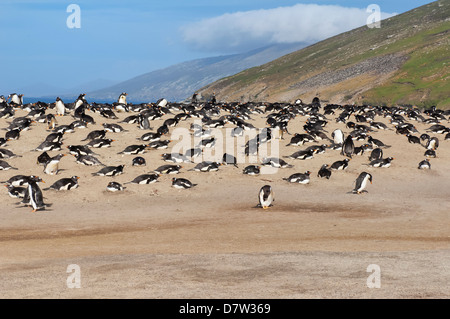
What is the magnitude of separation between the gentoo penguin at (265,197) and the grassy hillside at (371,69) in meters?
55.7

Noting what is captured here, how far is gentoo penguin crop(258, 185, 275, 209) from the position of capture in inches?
758

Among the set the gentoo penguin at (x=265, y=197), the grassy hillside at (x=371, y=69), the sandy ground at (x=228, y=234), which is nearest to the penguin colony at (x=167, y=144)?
the gentoo penguin at (x=265, y=197)

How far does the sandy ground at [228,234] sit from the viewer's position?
32.0 ft

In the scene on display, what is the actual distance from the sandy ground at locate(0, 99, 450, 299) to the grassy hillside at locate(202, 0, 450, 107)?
2057 inches

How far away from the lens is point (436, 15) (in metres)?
129

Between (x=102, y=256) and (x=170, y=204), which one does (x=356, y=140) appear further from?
(x=102, y=256)

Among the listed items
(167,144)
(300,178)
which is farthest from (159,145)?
(300,178)

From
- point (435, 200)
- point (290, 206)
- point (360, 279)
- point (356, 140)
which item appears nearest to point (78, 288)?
point (360, 279)

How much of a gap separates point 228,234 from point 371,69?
9413 cm

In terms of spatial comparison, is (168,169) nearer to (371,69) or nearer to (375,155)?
(375,155)

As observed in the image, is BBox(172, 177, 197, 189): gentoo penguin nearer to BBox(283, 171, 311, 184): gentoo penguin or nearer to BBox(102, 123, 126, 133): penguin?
BBox(283, 171, 311, 184): gentoo penguin

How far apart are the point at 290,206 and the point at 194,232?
5.26 metres

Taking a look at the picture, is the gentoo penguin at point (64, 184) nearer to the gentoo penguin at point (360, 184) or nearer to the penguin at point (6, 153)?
the penguin at point (6, 153)

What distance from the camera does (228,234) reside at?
1566cm
